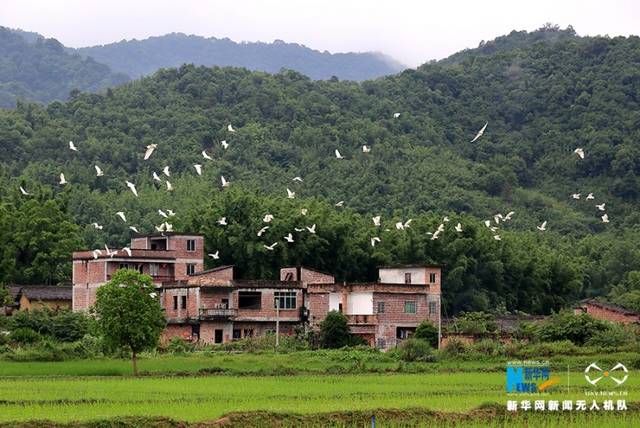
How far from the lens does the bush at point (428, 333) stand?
61.1 metres

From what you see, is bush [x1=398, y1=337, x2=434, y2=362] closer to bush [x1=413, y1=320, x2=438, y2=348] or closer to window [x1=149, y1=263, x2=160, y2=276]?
bush [x1=413, y1=320, x2=438, y2=348]

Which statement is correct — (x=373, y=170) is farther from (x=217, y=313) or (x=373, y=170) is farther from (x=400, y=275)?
(x=217, y=313)

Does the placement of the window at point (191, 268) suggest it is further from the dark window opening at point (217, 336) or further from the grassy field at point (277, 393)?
the grassy field at point (277, 393)

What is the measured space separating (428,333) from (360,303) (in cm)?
482

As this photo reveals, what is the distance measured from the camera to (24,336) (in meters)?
58.8

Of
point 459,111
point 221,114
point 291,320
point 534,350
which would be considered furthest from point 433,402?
point 459,111

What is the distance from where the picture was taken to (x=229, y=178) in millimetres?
117438

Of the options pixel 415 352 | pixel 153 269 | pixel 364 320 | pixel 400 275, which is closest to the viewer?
pixel 415 352

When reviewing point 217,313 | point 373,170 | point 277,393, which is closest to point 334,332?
point 217,313

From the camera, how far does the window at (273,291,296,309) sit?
6819cm


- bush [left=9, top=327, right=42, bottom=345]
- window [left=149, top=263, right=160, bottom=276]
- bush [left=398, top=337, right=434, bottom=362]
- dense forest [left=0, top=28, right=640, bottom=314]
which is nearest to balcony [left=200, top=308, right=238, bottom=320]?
window [left=149, top=263, right=160, bottom=276]

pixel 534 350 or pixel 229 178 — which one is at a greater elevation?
pixel 229 178

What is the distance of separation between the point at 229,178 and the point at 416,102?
3096cm

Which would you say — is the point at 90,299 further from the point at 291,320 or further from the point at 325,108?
the point at 325,108
